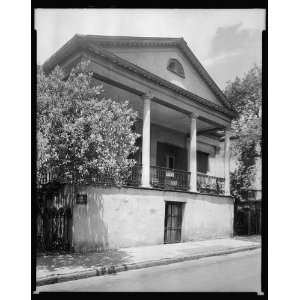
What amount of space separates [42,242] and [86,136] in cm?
342

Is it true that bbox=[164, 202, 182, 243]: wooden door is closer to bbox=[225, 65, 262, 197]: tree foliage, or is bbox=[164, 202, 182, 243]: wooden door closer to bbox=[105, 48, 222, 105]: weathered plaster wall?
bbox=[225, 65, 262, 197]: tree foliage

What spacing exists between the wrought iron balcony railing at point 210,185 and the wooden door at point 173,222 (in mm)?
2028

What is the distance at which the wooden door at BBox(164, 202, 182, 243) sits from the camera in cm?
1228

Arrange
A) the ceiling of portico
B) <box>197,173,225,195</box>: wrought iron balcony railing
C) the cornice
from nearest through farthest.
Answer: the cornice
the ceiling of portico
<box>197,173,225,195</box>: wrought iron balcony railing

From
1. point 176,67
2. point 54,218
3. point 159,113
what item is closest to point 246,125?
point 176,67

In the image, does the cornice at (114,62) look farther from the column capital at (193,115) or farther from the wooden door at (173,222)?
the wooden door at (173,222)

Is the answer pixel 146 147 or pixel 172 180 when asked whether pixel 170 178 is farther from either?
pixel 146 147

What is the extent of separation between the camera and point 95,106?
8016 millimetres

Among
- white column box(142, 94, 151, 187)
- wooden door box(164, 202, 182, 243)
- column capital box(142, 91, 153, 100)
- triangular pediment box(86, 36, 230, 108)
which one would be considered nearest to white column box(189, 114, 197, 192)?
wooden door box(164, 202, 182, 243)

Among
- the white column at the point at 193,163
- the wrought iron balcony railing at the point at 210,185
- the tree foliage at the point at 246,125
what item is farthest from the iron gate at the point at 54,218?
A: the wrought iron balcony railing at the point at 210,185

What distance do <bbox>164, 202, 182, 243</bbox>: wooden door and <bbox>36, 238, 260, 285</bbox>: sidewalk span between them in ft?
1.34

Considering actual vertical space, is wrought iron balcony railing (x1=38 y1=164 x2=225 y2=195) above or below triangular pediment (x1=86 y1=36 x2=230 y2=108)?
below

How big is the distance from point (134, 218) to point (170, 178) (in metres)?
3.28
